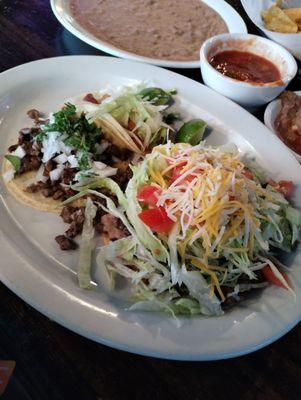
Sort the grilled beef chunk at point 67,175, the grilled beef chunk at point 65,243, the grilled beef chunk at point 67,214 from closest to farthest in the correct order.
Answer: the grilled beef chunk at point 65,243
the grilled beef chunk at point 67,214
the grilled beef chunk at point 67,175

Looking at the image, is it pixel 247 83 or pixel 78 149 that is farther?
pixel 247 83

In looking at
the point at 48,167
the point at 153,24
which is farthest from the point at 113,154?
the point at 153,24

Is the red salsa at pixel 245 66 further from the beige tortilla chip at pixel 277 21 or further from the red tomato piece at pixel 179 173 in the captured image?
the red tomato piece at pixel 179 173

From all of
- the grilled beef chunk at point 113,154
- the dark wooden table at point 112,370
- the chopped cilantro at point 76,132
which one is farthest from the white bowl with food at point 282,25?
the dark wooden table at point 112,370

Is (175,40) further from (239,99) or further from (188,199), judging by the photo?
(188,199)

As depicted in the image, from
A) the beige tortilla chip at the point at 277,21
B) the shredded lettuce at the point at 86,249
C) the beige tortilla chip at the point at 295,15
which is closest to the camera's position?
the shredded lettuce at the point at 86,249

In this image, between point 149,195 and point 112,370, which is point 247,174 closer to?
point 149,195
